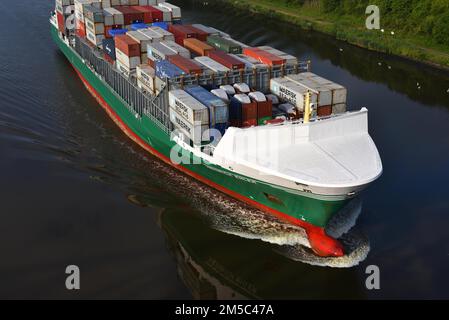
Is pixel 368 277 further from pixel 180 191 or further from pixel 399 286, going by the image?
pixel 180 191

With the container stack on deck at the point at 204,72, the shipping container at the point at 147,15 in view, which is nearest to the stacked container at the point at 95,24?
the container stack on deck at the point at 204,72

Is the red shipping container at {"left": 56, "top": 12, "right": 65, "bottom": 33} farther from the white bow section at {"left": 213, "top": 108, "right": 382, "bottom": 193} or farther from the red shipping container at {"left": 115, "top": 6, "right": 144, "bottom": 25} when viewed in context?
the white bow section at {"left": 213, "top": 108, "right": 382, "bottom": 193}

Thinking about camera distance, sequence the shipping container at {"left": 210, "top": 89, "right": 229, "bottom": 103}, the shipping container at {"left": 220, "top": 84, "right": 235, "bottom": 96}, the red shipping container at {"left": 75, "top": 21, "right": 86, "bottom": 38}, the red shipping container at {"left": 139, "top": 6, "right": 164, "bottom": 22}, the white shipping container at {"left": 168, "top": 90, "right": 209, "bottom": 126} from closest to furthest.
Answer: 1. the white shipping container at {"left": 168, "top": 90, "right": 209, "bottom": 126}
2. the shipping container at {"left": 210, "top": 89, "right": 229, "bottom": 103}
3. the shipping container at {"left": 220, "top": 84, "right": 235, "bottom": 96}
4. the red shipping container at {"left": 139, "top": 6, "right": 164, "bottom": 22}
5. the red shipping container at {"left": 75, "top": 21, "right": 86, "bottom": 38}

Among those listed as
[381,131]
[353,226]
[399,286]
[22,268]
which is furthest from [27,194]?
[381,131]

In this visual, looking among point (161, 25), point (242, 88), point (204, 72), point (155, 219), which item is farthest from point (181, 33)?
point (155, 219)

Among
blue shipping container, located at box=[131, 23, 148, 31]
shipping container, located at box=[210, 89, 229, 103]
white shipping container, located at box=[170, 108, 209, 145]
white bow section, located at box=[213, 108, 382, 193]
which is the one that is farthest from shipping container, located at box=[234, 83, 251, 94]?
blue shipping container, located at box=[131, 23, 148, 31]

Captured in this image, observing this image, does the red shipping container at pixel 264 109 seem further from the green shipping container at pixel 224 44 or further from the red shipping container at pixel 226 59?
the green shipping container at pixel 224 44

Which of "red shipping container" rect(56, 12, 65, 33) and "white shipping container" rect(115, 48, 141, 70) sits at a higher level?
"red shipping container" rect(56, 12, 65, 33)
